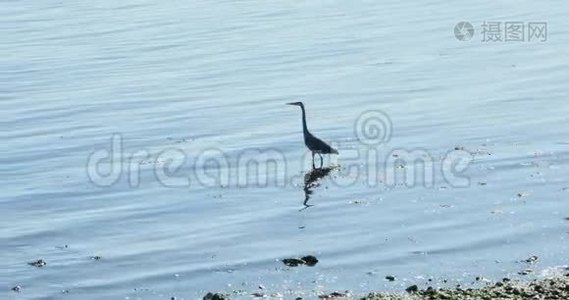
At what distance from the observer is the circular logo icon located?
44844mm

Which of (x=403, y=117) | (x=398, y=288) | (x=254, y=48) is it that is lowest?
(x=398, y=288)

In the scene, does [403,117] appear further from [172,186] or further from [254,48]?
[254,48]

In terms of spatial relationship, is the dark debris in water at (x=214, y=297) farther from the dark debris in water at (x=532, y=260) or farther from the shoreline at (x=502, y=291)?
the dark debris in water at (x=532, y=260)

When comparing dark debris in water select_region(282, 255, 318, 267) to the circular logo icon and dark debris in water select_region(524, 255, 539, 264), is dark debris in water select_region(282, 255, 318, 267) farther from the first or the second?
the circular logo icon

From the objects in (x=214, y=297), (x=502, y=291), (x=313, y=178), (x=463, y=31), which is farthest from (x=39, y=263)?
(x=463, y=31)

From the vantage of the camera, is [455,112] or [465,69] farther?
[465,69]

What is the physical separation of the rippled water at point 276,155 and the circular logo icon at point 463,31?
50 centimetres

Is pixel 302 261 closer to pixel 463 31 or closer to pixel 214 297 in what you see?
pixel 214 297

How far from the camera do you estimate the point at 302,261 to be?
61.7 feet

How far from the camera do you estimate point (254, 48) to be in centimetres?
4428

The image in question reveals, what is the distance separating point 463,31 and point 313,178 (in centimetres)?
2299

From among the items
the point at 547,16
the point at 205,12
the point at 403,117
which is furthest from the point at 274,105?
the point at 205,12

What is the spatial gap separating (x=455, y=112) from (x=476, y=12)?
22007mm

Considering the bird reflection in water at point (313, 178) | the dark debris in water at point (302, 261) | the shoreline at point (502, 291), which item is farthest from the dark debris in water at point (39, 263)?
the shoreline at point (502, 291)
